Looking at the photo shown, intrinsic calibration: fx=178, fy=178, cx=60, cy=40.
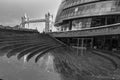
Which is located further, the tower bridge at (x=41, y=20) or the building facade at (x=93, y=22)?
the tower bridge at (x=41, y=20)

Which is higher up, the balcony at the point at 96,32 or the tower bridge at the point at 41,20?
the tower bridge at the point at 41,20

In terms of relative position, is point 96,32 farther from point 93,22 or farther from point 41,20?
point 41,20

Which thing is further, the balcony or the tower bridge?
the tower bridge

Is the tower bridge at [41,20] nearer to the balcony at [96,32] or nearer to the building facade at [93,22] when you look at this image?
the building facade at [93,22]

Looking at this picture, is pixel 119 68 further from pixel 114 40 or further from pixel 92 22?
pixel 92 22

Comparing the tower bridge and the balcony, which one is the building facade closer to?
the balcony

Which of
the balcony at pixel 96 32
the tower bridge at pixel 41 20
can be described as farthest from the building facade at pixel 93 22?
the tower bridge at pixel 41 20

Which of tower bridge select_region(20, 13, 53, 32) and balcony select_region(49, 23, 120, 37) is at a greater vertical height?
tower bridge select_region(20, 13, 53, 32)

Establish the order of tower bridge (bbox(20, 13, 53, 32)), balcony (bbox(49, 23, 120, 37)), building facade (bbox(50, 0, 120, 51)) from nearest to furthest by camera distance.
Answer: balcony (bbox(49, 23, 120, 37)) → building facade (bbox(50, 0, 120, 51)) → tower bridge (bbox(20, 13, 53, 32))

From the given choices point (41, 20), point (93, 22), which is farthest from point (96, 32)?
point (41, 20)

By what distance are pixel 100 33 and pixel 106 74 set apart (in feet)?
59.5

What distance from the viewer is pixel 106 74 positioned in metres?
11.8

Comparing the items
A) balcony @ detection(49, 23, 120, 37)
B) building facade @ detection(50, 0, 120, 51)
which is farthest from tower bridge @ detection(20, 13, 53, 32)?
balcony @ detection(49, 23, 120, 37)

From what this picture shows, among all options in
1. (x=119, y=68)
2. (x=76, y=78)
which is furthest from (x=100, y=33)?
(x=76, y=78)
